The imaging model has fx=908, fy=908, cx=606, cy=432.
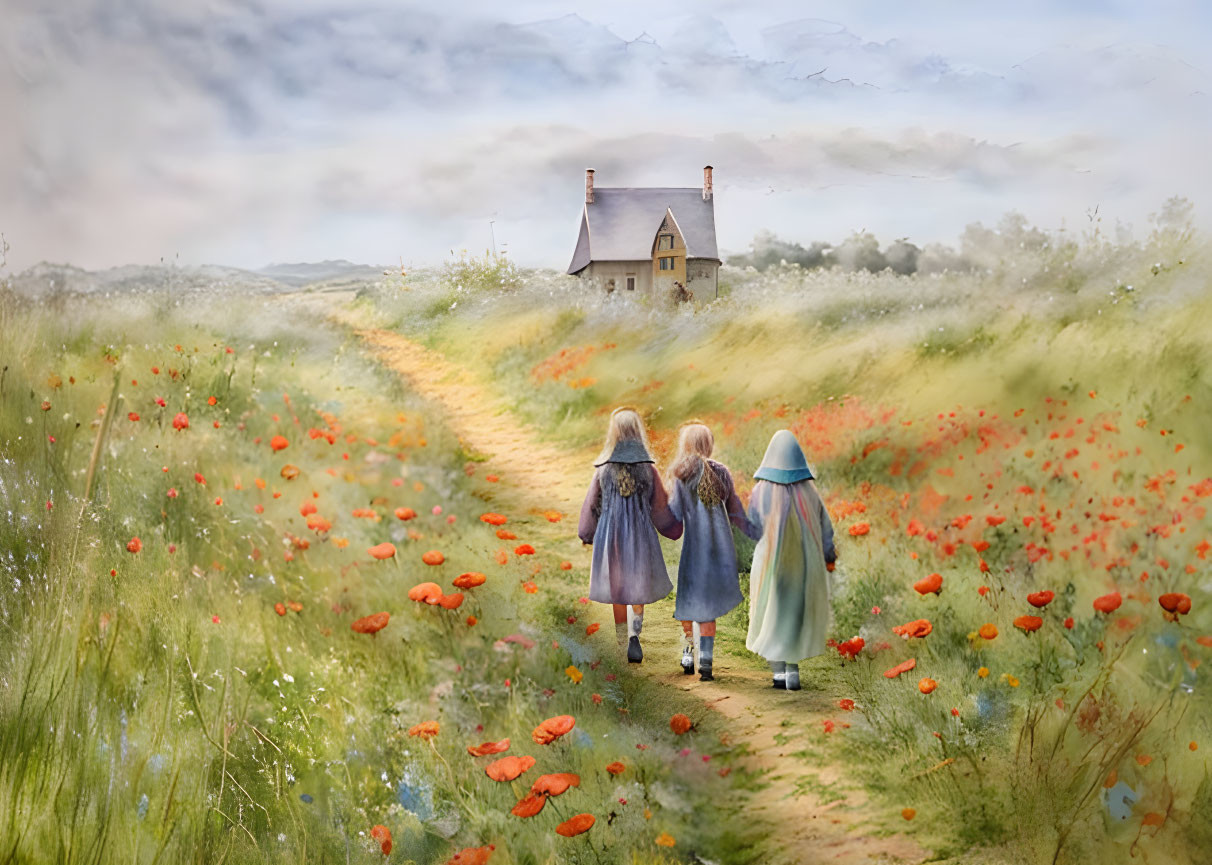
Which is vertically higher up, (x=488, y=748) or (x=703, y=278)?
(x=703, y=278)

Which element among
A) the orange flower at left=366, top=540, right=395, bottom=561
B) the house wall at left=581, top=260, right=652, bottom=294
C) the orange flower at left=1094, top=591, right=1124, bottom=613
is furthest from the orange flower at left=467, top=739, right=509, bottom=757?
the orange flower at left=1094, top=591, right=1124, bottom=613

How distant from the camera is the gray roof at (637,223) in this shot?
5840 millimetres

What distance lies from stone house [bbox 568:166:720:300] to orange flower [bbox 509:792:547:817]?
3.25 metres

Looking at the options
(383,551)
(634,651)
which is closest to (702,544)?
(634,651)

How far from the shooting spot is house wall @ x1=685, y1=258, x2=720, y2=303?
5875 millimetres

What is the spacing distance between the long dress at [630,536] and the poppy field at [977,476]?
0.70 metres

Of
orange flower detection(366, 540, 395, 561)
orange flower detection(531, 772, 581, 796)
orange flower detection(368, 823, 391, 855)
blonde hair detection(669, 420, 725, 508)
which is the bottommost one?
orange flower detection(368, 823, 391, 855)

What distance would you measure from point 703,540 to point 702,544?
0.9 inches

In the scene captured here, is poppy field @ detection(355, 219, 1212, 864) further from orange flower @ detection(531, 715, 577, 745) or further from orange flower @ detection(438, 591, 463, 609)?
orange flower @ detection(438, 591, 463, 609)

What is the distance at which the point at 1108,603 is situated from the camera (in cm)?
479

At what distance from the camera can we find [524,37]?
5992 millimetres

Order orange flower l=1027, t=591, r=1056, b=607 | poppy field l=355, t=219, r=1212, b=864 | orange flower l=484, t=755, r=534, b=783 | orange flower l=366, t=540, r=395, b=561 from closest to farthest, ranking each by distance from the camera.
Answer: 1. orange flower l=484, t=755, r=534, b=783
2. poppy field l=355, t=219, r=1212, b=864
3. orange flower l=1027, t=591, r=1056, b=607
4. orange flower l=366, t=540, r=395, b=561

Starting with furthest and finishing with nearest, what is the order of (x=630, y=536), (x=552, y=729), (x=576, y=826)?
(x=630, y=536), (x=552, y=729), (x=576, y=826)

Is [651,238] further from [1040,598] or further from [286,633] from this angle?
[286,633]
